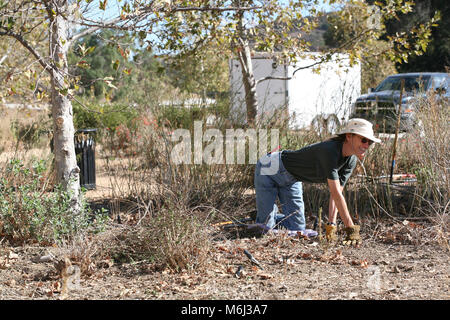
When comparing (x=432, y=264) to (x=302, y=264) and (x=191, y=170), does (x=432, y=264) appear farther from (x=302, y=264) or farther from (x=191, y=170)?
(x=191, y=170)

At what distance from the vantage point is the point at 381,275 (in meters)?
3.83

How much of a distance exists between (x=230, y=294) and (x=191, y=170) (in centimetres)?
242

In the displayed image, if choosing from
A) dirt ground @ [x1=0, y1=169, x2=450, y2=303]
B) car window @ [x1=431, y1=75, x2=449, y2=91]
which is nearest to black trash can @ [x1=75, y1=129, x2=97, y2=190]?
dirt ground @ [x1=0, y1=169, x2=450, y2=303]

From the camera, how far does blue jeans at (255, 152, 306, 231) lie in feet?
16.0

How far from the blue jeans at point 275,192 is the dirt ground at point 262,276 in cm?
36

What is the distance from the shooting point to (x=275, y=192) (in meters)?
4.94

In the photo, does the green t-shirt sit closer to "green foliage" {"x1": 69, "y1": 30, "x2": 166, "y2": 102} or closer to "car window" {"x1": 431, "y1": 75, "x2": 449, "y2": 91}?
"car window" {"x1": 431, "y1": 75, "x2": 449, "y2": 91}

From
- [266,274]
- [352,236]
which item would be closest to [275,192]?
[352,236]

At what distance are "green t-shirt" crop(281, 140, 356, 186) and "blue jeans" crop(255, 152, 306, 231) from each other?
84 mm

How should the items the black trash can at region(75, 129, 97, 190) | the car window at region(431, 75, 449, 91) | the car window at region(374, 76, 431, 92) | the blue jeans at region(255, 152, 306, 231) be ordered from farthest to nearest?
1. the car window at region(374, 76, 431, 92)
2. the black trash can at region(75, 129, 97, 190)
3. the car window at region(431, 75, 449, 91)
4. the blue jeans at region(255, 152, 306, 231)

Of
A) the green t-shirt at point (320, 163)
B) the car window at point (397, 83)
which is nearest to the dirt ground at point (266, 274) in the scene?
the green t-shirt at point (320, 163)

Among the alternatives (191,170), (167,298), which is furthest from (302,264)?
(191,170)

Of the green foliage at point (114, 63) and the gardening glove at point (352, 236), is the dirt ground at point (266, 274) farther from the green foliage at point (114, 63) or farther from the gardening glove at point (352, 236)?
the green foliage at point (114, 63)

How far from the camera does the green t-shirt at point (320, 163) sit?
4.36 meters
